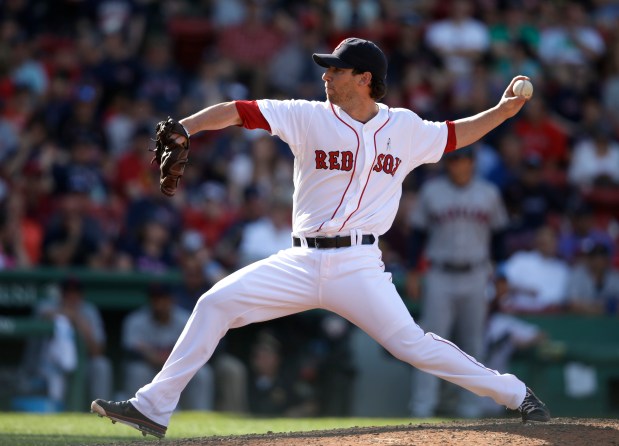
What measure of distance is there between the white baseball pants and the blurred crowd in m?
4.53

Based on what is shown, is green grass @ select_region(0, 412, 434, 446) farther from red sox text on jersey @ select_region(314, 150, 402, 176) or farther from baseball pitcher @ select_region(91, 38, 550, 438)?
red sox text on jersey @ select_region(314, 150, 402, 176)

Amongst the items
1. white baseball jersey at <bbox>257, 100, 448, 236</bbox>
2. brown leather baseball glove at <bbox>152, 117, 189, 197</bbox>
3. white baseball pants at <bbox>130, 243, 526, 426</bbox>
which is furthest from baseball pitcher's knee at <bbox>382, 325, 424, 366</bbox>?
brown leather baseball glove at <bbox>152, 117, 189, 197</bbox>

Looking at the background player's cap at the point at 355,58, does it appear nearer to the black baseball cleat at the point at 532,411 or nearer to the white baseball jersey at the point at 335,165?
the white baseball jersey at the point at 335,165

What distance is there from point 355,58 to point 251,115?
557mm

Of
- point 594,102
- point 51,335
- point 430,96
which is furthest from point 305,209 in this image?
point 594,102

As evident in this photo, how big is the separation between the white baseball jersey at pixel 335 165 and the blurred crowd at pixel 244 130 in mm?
4554

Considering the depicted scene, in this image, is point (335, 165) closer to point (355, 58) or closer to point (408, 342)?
point (355, 58)

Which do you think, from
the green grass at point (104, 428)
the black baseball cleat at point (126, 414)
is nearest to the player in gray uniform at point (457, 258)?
the green grass at point (104, 428)

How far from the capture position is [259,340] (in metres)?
10.1

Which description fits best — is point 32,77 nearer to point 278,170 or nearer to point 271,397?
point 278,170

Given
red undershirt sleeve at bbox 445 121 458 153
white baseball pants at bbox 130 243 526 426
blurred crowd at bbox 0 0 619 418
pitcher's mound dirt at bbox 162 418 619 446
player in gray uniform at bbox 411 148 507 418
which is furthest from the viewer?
blurred crowd at bbox 0 0 619 418

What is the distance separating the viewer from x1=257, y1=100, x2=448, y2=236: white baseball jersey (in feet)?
17.1

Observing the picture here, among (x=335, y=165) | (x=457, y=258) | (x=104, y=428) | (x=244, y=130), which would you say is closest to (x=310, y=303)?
(x=335, y=165)

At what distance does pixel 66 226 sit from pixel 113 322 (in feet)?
3.14
